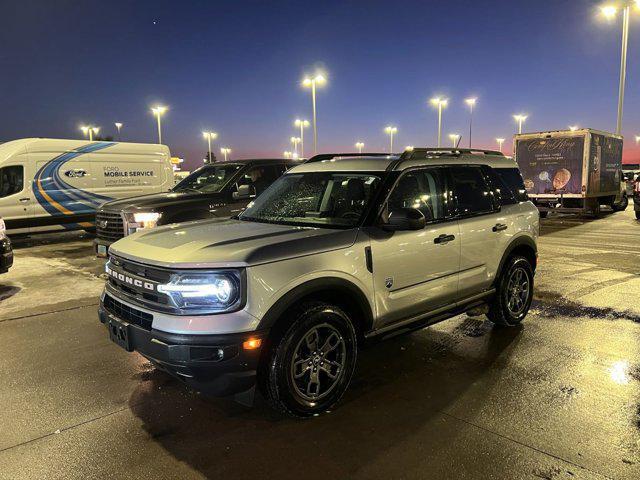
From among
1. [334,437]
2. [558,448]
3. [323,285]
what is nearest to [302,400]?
[334,437]

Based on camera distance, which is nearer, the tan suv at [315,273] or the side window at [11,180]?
the tan suv at [315,273]

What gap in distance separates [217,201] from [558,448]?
6471 millimetres

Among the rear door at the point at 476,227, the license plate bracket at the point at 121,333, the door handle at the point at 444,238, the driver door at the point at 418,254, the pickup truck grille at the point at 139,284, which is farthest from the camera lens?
the rear door at the point at 476,227

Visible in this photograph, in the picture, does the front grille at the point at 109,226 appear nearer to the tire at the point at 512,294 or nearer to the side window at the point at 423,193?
the side window at the point at 423,193

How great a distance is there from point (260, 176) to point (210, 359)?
6296 millimetres

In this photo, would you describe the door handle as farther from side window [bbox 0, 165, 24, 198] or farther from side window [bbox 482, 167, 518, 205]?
side window [bbox 0, 165, 24, 198]

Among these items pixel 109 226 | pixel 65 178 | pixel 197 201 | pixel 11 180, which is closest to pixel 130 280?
pixel 197 201

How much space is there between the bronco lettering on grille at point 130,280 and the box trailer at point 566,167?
16.8 metres

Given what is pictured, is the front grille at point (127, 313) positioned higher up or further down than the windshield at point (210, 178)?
further down

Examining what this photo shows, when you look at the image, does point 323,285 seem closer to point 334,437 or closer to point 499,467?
point 334,437

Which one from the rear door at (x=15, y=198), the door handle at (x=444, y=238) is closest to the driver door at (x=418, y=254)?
the door handle at (x=444, y=238)

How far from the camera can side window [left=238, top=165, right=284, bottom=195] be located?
350 inches

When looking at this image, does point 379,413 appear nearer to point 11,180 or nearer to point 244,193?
point 244,193

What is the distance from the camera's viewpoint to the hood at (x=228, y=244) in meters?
3.22
